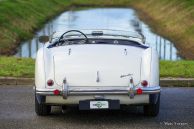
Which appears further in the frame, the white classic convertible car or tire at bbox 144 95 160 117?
tire at bbox 144 95 160 117

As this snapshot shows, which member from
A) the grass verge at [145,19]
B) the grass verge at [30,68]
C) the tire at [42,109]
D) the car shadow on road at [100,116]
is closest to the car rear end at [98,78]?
the tire at [42,109]

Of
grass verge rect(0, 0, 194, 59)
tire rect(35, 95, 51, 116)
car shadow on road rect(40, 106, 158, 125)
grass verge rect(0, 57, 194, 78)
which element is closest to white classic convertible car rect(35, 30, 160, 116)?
tire rect(35, 95, 51, 116)

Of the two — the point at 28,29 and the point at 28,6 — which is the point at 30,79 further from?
the point at 28,6

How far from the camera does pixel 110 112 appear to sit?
28.9 ft

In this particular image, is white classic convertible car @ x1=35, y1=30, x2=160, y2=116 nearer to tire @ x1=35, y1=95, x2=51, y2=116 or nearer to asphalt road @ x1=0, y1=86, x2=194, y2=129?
tire @ x1=35, y1=95, x2=51, y2=116

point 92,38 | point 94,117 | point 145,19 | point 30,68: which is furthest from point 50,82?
point 145,19

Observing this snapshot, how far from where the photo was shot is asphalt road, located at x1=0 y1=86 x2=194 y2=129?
26.1ft

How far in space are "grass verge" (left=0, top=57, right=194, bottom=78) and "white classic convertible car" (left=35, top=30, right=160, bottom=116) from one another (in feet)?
11.0

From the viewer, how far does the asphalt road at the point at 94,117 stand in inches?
313

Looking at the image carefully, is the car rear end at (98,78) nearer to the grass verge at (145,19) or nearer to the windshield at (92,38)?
the windshield at (92,38)

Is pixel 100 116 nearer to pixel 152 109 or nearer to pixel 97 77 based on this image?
pixel 152 109

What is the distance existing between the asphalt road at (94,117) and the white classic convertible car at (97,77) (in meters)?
0.23

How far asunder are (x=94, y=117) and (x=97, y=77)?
2.87 feet

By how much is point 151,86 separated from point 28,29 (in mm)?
27722
